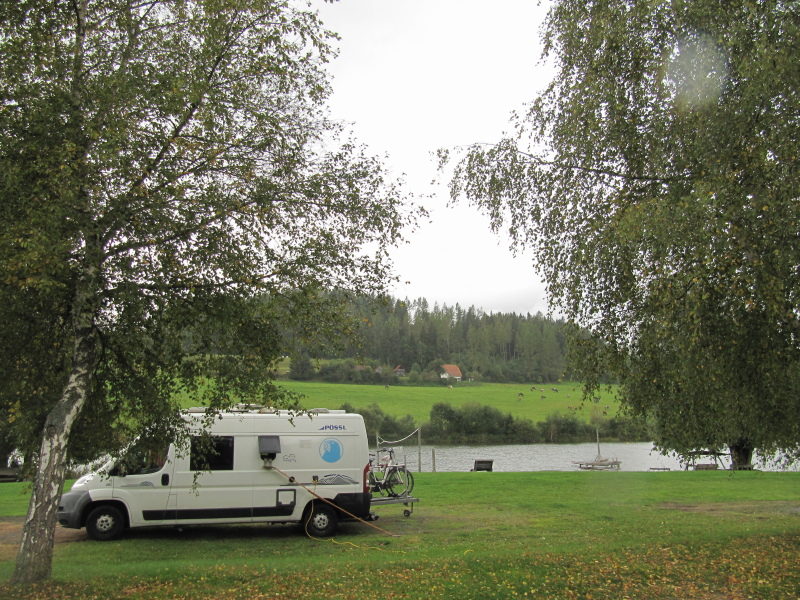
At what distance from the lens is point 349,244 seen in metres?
9.57

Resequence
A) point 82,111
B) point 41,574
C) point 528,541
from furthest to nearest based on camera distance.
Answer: point 528,541, point 82,111, point 41,574

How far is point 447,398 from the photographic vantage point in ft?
220

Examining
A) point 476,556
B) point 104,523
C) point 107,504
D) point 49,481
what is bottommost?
point 104,523

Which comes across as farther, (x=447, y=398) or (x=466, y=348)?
(x=466, y=348)

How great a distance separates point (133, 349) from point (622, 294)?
660 cm

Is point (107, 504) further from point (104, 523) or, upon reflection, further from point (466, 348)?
point (466, 348)

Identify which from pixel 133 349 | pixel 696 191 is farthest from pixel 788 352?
pixel 133 349

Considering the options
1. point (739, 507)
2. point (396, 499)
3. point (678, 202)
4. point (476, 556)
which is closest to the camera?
point (678, 202)

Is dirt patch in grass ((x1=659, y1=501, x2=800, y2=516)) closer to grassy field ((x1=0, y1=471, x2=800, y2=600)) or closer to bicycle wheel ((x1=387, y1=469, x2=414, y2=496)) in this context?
grassy field ((x1=0, y1=471, x2=800, y2=600))

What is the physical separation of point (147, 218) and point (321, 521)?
25.8 feet

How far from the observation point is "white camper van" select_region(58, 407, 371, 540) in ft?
40.7

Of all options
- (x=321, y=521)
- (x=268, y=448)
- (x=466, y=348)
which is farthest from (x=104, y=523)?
(x=466, y=348)

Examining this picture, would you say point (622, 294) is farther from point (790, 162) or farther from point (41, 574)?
point (41, 574)

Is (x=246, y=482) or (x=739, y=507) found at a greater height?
(x=246, y=482)
